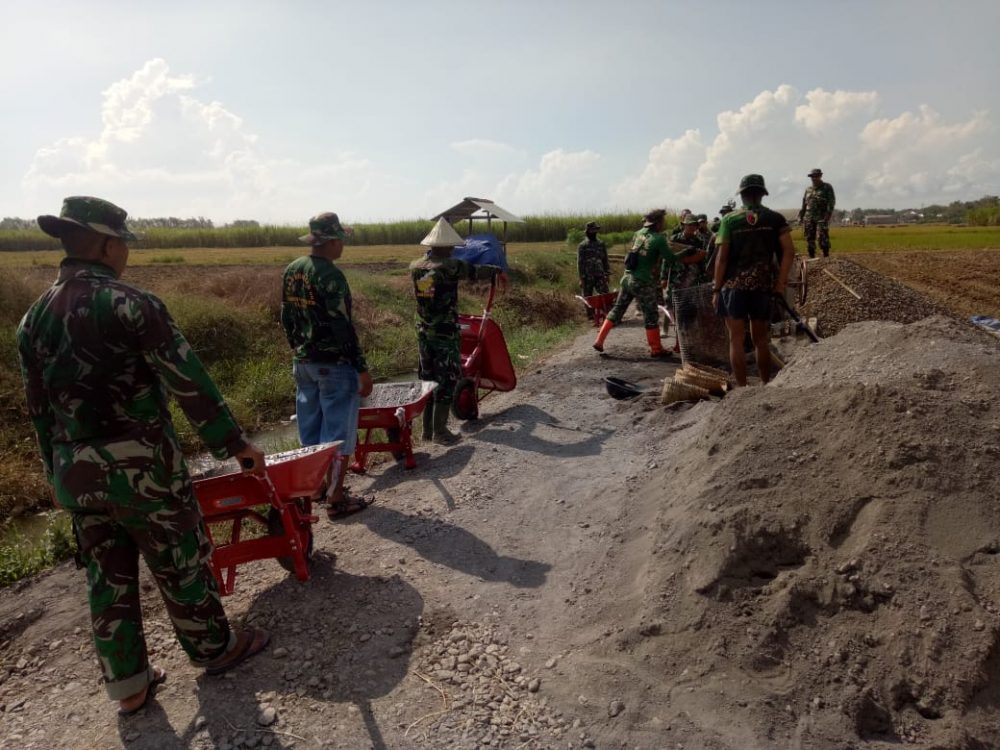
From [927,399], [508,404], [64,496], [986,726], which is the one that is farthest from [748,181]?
[64,496]

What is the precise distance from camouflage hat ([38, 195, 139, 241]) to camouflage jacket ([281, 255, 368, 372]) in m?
1.61

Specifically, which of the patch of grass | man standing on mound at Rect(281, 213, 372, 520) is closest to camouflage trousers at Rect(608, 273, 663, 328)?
man standing on mound at Rect(281, 213, 372, 520)

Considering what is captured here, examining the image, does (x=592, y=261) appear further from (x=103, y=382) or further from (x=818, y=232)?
(x=103, y=382)

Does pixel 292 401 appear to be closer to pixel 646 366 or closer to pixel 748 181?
pixel 646 366

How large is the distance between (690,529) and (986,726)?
4.57 feet

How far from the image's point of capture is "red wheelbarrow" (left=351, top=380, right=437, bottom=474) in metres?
5.55

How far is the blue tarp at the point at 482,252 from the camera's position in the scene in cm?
679

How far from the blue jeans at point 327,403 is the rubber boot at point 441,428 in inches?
64.0

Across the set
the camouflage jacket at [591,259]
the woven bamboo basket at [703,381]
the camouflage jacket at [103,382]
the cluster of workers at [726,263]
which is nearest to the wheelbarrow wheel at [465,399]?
the woven bamboo basket at [703,381]

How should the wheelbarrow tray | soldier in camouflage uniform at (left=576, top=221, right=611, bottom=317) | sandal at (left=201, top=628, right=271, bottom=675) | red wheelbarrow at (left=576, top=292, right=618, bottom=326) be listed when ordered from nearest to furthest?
sandal at (left=201, top=628, right=271, bottom=675)
the wheelbarrow tray
red wheelbarrow at (left=576, top=292, right=618, bottom=326)
soldier in camouflage uniform at (left=576, top=221, right=611, bottom=317)

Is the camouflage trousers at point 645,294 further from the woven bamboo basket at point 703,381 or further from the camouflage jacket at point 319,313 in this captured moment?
the camouflage jacket at point 319,313

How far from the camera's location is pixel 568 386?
798 centimetres

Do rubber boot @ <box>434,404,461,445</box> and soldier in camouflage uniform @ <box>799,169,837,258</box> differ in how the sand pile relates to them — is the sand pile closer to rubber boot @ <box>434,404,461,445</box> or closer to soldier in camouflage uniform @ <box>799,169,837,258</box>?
rubber boot @ <box>434,404,461,445</box>

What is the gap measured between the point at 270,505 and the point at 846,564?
2.81 metres
